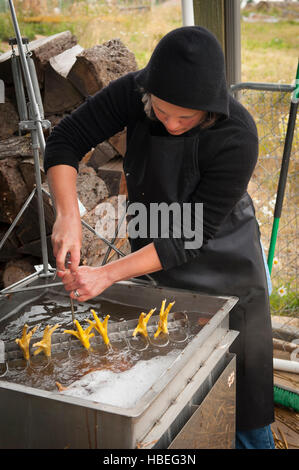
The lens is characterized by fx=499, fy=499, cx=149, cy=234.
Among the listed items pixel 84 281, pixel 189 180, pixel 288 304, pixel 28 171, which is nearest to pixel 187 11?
pixel 28 171

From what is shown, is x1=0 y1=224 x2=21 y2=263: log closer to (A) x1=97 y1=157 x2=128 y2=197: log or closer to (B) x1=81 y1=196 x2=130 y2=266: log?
(B) x1=81 y1=196 x2=130 y2=266: log

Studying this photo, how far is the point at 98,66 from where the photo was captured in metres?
2.54

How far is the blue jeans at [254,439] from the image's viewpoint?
1.92m

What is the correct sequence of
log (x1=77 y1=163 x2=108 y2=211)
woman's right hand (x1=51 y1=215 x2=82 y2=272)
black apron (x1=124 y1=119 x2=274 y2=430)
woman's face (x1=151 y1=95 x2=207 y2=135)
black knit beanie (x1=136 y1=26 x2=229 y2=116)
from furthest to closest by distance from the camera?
log (x1=77 y1=163 x2=108 y2=211), black apron (x1=124 y1=119 x2=274 y2=430), woman's right hand (x1=51 y1=215 x2=82 y2=272), woman's face (x1=151 y1=95 x2=207 y2=135), black knit beanie (x1=136 y1=26 x2=229 y2=116)

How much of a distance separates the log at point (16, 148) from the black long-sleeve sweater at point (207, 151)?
0.83 meters

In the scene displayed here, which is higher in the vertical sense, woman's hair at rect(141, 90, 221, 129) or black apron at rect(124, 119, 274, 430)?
woman's hair at rect(141, 90, 221, 129)

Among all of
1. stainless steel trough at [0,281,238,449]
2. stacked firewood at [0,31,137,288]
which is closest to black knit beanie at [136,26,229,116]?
stainless steel trough at [0,281,238,449]

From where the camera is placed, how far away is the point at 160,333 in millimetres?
1518

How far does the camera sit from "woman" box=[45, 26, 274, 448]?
4.39ft

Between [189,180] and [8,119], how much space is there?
144 cm

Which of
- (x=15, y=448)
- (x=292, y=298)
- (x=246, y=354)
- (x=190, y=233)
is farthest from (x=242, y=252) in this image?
(x=292, y=298)

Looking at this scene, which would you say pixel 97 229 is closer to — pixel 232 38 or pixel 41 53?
pixel 41 53

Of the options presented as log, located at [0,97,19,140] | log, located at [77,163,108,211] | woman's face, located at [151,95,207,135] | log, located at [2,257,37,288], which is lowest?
log, located at [2,257,37,288]

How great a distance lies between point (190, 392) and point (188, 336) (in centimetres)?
26
